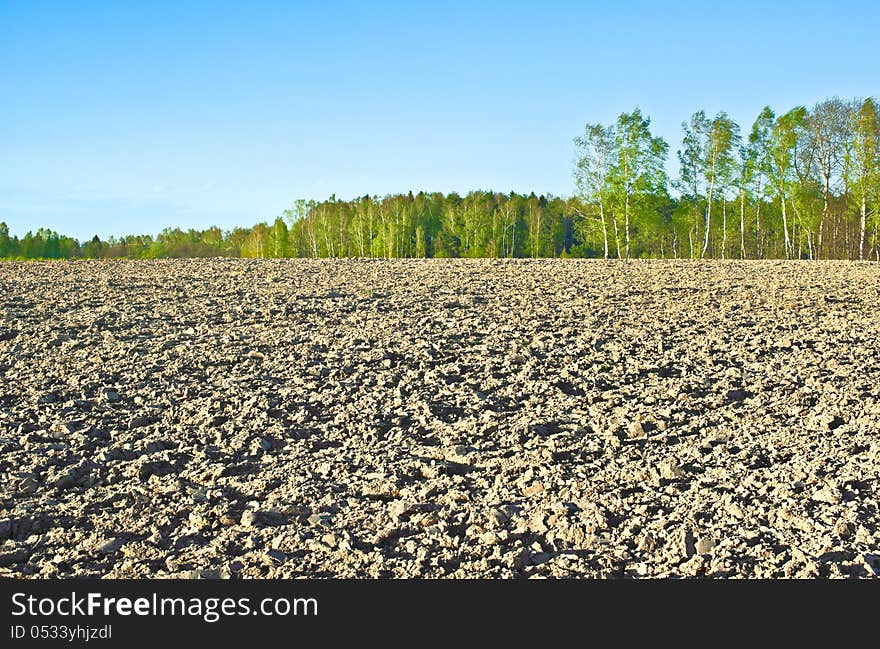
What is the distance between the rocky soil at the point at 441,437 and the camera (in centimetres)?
448

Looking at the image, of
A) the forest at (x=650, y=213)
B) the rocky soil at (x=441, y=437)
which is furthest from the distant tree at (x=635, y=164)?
the rocky soil at (x=441, y=437)

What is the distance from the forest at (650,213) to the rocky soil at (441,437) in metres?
22.7

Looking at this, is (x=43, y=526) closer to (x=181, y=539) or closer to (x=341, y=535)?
(x=181, y=539)

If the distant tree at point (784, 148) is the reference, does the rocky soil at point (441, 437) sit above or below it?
below

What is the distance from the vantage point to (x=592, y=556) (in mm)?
4363

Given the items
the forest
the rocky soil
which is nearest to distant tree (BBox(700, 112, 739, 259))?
the forest

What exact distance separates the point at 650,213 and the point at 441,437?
30765mm

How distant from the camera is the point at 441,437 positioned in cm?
619

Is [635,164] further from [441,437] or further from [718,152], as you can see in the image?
[441,437]

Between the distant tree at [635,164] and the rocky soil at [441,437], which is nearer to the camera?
the rocky soil at [441,437]

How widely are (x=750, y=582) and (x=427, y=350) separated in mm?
5102

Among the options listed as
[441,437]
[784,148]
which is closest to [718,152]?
[784,148]

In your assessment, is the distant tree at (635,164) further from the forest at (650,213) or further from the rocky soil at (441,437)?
the rocky soil at (441,437)

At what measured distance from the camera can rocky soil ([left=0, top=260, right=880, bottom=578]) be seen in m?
4.48
